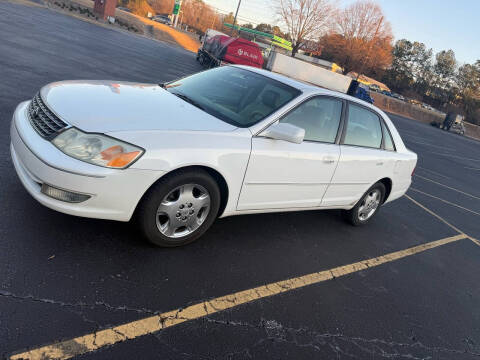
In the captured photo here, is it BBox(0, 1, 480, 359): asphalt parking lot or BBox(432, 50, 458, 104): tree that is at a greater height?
BBox(432, 50, 458, 104): tree

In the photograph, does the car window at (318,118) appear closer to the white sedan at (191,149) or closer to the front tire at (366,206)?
the white sedan at (191,149)

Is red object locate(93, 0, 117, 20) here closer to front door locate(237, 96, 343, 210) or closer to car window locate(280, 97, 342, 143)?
car window locate(280, 97, 342, 143)

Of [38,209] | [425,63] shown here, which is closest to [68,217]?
[38,209]

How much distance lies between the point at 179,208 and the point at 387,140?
3.23 m

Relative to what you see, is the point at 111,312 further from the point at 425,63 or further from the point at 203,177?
the point at 425,63

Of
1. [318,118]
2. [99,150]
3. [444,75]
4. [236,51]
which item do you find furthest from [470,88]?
[99,150]

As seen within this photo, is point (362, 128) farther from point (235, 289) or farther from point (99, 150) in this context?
point (99, 150)

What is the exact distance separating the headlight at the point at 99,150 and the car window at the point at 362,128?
8.35 feet

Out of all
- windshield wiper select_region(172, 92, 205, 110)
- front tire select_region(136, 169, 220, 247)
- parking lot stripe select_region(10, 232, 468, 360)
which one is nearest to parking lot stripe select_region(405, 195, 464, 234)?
parking lot stripe select_region(10, 232, 468, 360)

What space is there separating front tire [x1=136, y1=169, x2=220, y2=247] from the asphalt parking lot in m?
0.18

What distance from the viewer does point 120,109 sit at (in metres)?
3.10

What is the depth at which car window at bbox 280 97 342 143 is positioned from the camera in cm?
373

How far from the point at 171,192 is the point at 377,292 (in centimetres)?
230

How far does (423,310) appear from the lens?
359 cm
